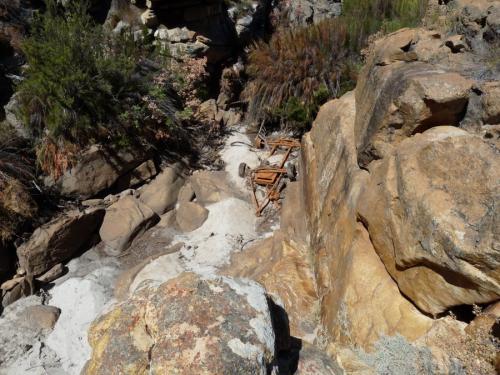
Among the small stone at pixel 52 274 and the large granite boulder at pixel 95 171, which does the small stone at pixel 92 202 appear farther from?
the small stone at pixel 52 274

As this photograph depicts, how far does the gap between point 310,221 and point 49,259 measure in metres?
3.27

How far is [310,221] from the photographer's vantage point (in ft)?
15.3

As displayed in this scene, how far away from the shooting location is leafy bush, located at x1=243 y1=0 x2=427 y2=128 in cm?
602

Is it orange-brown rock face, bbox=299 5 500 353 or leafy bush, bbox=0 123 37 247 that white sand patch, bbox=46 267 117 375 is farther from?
orange-brown rock face, bbox=299 5 500 353

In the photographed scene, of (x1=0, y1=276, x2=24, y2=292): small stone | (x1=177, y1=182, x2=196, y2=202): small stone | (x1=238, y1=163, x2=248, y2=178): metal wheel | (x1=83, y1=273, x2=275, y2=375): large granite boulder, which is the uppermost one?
(x1=83, y1=273, x2=275, y2=375): large granite boulder

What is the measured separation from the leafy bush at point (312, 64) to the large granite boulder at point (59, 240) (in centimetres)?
315

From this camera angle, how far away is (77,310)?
4.57 meters

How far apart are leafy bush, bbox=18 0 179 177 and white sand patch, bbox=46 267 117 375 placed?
1.57 meters

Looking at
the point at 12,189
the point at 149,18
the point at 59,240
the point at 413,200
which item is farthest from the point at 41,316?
the point at 149,18

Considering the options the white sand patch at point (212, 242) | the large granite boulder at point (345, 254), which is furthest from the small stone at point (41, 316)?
the large granite boulder at point (345, 254)

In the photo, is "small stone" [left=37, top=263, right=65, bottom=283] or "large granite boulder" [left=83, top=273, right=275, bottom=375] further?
"small stone" [left=37, top=263, right=65, bottom=283]

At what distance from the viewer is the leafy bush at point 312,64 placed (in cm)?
602

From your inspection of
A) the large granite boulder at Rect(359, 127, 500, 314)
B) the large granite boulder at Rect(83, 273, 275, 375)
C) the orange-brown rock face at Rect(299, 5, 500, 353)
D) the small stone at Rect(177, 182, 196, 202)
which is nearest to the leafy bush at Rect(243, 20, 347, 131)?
the small stone at Rect(177, 182, 196, 202)

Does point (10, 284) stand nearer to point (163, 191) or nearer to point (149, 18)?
point (163, 191)
